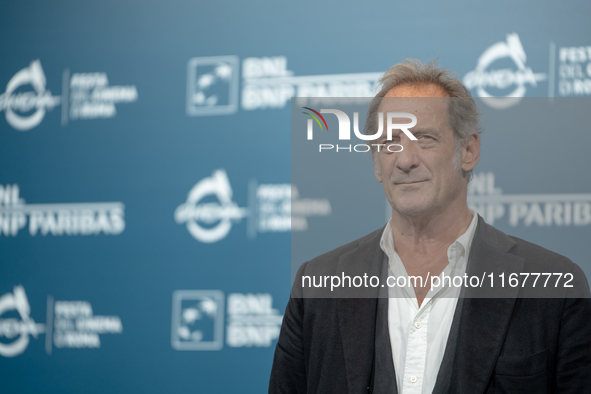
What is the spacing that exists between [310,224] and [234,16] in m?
1.15

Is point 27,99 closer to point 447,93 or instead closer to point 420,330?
point 447,93

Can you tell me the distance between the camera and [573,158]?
1.82 meters

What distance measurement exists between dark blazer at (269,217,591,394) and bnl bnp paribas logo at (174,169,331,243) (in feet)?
2.95

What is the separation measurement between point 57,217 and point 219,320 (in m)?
0.90

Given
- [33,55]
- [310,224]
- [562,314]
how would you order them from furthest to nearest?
1. [33,55]
2. [310,224]
3. [562,314]

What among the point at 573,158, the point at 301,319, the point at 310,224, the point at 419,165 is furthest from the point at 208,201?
the point at 573,158

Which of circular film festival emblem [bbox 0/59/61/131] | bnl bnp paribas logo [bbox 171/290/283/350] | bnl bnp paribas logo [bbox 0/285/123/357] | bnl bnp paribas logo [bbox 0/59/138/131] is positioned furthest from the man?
circular film festival emblem [bbox 0/59/61/131]

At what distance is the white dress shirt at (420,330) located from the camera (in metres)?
1.14

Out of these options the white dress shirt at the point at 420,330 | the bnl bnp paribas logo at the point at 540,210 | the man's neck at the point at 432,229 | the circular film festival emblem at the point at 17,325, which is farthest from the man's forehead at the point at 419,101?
the circular film festival emblem at the point at 17,325

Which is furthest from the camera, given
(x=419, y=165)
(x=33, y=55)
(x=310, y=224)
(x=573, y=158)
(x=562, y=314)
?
(x=33, y=55)

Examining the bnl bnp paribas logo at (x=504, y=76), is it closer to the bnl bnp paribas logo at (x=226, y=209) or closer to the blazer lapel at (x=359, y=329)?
the bnl bnp paribas logo at (x=226, y=209)

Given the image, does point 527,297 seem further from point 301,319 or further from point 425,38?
point 425,38

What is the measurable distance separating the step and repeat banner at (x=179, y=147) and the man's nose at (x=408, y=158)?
0.76 metres

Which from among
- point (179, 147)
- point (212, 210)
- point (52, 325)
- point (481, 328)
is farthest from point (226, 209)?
point (481, 328)
